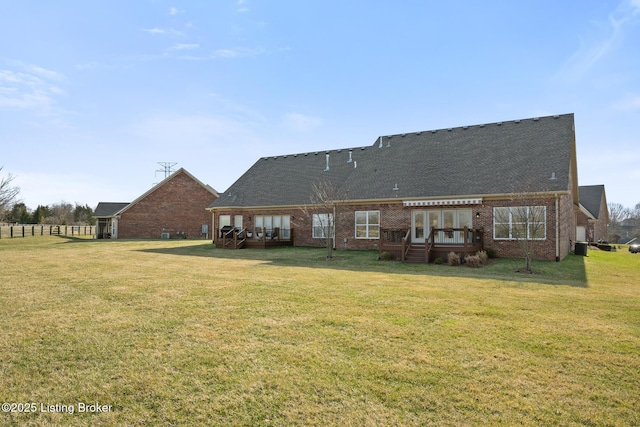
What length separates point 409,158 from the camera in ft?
81.3

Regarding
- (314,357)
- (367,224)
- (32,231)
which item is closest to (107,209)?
(32,231)

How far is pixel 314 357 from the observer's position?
5.15 metres

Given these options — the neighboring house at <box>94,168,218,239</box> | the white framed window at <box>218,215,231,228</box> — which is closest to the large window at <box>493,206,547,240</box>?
the white framed window at <box>218,215,231,228</box>

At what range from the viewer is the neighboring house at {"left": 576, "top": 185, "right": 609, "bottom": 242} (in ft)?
110

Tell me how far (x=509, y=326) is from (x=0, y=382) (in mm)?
7339

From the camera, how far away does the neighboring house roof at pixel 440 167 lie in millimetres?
19859

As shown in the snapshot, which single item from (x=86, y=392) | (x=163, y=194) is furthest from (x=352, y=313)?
(x=163, y=194)

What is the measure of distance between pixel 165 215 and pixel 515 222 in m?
32.5

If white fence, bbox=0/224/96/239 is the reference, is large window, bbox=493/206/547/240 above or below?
above

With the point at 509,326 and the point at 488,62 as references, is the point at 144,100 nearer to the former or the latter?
the point at 488,62

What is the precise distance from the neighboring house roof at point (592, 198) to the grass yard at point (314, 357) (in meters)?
36.4

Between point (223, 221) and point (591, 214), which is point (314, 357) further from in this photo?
point (591, 214)

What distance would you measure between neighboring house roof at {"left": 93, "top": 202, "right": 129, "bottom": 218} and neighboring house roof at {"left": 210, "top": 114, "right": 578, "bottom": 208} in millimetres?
26473

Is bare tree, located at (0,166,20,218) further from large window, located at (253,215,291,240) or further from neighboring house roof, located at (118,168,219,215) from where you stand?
large window, located at (253,215,291,240)
